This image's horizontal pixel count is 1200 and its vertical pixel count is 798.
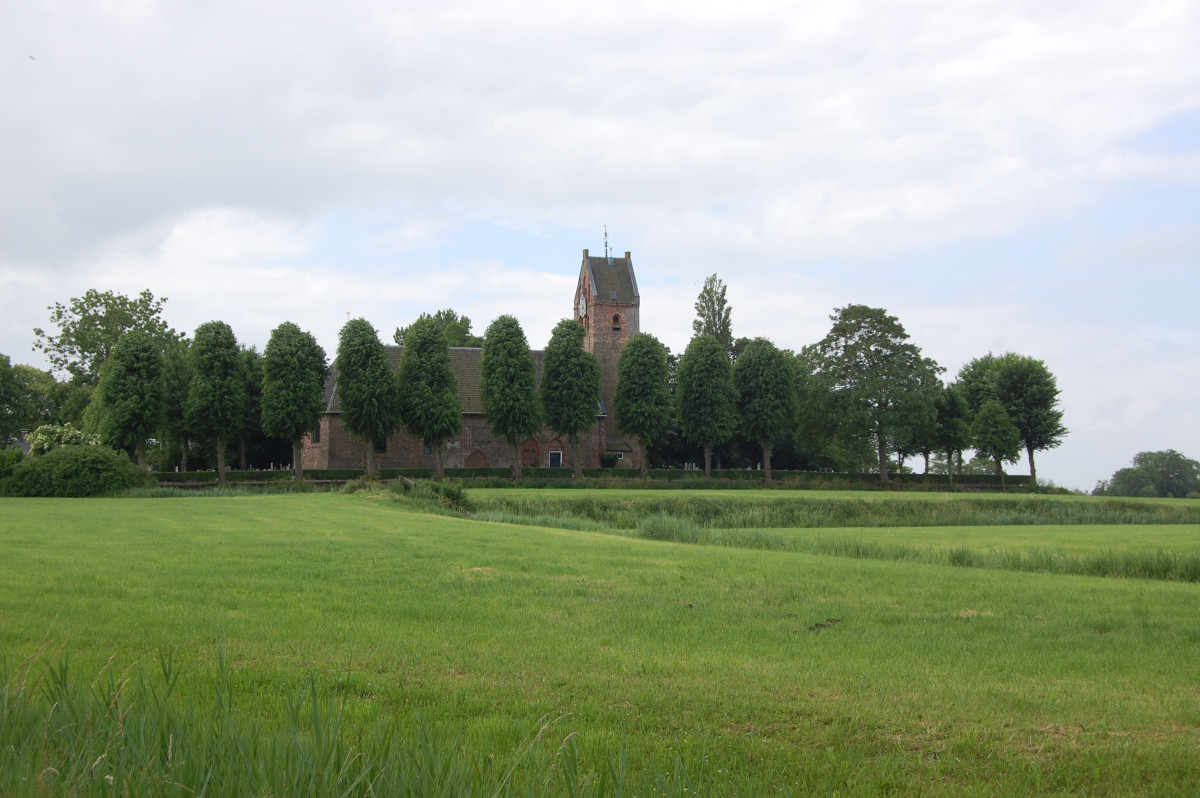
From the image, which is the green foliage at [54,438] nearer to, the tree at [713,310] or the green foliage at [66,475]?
the green foliage at [66,475]

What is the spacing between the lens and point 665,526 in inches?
896

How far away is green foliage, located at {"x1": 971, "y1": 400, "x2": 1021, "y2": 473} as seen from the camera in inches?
2509

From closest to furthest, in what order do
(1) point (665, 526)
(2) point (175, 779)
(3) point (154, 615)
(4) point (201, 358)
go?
(2) point (175, 779) < (3) point (154, 615) < (1) point (665, 526) < (4) point (201, 358)

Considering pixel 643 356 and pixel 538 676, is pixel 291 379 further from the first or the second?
pixel 538 676

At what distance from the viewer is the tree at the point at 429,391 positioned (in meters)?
53.3

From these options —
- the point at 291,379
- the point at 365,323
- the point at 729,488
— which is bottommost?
the point at 729,488

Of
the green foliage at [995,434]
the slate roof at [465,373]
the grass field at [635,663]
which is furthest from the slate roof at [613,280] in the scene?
the grass field at [635,663]

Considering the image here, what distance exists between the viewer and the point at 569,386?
2264 inches

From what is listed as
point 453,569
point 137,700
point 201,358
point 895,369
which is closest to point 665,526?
point 453,569

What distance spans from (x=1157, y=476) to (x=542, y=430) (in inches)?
2569

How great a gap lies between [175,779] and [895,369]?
59088 mm

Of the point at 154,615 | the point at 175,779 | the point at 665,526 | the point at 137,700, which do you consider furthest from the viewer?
the point at 665,526

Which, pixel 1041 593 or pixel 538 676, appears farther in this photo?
pixel 1041 593

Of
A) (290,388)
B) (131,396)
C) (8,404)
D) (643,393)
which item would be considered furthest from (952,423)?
(8,404)
